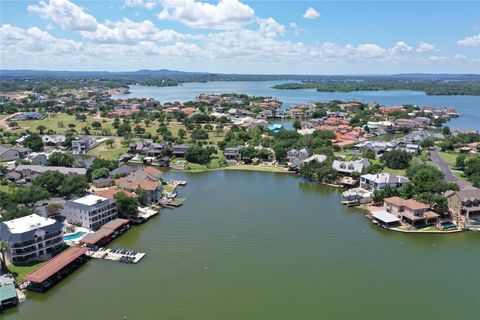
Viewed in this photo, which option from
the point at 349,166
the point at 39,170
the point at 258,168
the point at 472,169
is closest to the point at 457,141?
the point at 472,169

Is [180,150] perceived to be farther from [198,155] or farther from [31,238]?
[31,238]

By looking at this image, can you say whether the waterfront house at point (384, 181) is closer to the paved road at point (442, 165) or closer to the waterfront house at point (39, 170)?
the paved road at point (442, 165)

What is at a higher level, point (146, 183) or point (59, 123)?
point (59, 123)

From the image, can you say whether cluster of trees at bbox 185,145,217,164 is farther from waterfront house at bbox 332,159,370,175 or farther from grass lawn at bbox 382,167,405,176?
grass lawn at bbox 382,167,405,176

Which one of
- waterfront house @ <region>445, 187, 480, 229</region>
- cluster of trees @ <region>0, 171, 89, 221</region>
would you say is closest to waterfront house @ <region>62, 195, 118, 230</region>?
cluster of trees @ <region>0, 171, 89, 221</region>

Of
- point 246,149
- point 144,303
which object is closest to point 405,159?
point 246,149

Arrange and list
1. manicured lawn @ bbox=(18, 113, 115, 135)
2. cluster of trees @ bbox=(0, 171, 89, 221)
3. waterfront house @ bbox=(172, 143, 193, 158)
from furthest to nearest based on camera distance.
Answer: manicured lawn @ bbox=(18, 113, 115, 135)
waterfront house @ bbox=(172, 143, 193, 158)
cluster of trees @ bbox=(0, 171, 89, 221)

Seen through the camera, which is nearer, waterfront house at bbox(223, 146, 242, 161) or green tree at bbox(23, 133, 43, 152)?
waterfront house at bbox(223, 146, 242, 161)
